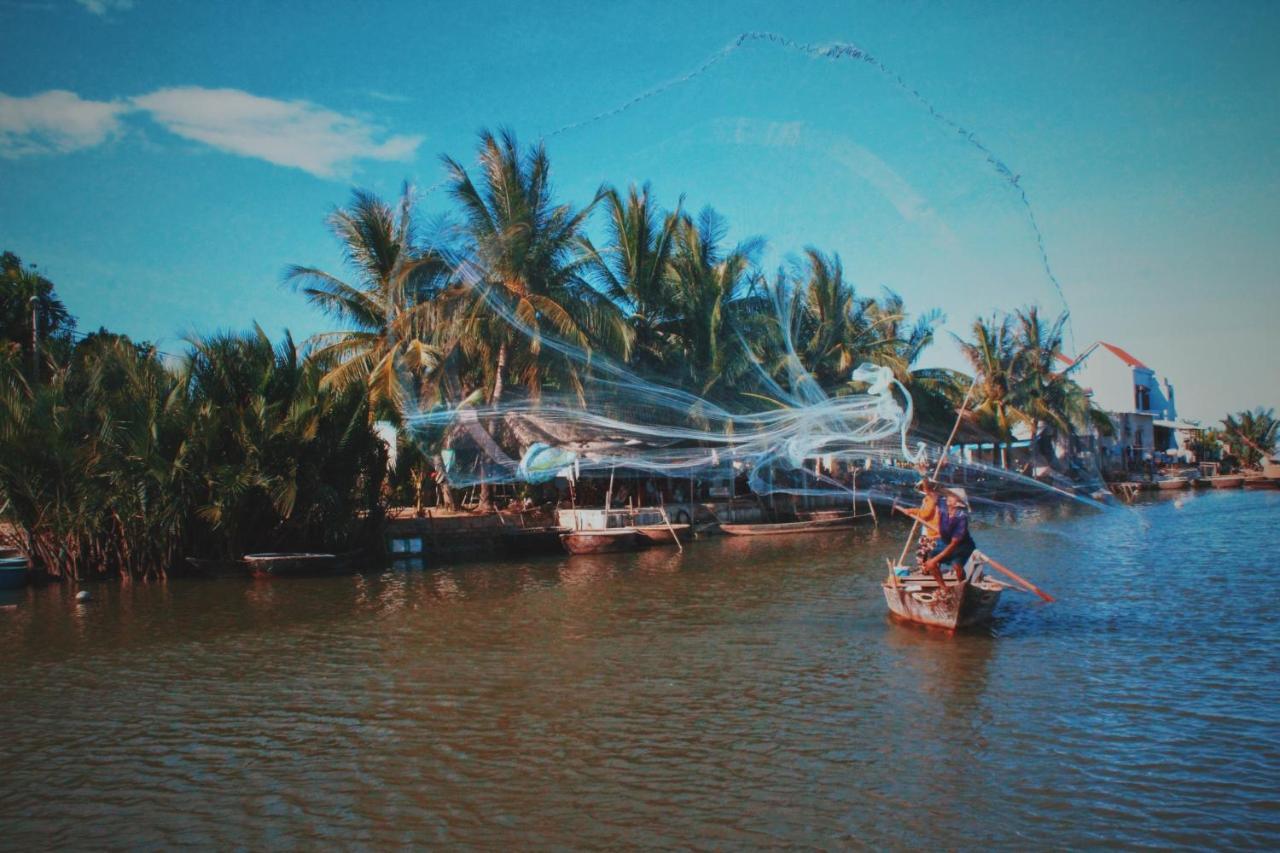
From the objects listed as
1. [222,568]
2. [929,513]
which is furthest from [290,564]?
[929,513]

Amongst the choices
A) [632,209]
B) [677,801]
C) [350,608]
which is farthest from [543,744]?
[632,209]

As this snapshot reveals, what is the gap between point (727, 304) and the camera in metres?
28.0

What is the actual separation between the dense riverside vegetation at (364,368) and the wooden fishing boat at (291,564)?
0.88m

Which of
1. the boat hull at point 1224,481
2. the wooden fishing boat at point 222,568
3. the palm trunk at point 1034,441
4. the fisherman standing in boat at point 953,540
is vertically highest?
the palm trunk at point 1034,441

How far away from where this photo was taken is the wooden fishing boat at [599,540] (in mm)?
22375

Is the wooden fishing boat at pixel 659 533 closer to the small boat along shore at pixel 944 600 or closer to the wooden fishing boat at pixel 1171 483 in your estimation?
the small boat along shore at pixel 944 600

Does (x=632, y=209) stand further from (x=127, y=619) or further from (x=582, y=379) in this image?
(x=127, y=619)

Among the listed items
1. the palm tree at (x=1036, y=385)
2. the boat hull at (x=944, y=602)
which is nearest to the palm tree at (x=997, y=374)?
the palm tree at (x=1036, y=385)

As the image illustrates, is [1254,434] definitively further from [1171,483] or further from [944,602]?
[944,602]

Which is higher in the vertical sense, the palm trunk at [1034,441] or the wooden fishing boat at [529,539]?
the palm trunk at [1034,441]

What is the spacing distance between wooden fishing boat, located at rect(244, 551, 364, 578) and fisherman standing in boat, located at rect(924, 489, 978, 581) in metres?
12.8

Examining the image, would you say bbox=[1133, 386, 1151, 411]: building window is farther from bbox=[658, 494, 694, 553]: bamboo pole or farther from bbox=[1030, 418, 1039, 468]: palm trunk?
bbox=[658, 494, 694, 553]: bamboo pole

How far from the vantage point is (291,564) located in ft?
60.5

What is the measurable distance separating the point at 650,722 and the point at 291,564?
42.0 ft
